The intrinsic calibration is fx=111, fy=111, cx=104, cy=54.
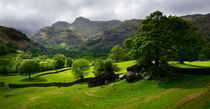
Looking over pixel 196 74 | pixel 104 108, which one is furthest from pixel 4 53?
pixel 196 74

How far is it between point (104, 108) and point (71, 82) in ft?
139

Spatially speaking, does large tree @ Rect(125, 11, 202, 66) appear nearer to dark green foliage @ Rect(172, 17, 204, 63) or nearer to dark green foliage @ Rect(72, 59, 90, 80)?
dark green foliage @ Rect(172, 17, 204, 63)

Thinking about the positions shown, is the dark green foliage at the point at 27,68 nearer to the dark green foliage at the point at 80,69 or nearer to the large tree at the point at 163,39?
the dark green foliage at the point at 80,69

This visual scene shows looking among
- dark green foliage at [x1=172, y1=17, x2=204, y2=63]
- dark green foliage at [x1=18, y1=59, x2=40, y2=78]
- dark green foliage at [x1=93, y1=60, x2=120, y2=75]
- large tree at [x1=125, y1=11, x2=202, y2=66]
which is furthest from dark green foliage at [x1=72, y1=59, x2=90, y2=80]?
dark green foliage at [x1=172, y1=17, x2=204, y2=63]

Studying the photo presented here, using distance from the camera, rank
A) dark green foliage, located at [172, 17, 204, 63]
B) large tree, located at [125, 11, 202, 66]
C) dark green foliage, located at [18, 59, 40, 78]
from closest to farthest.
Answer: dark green foliage, located at [172, 17, 204, 63]
large tree, located at [125, 11, 202, 66]
dark green foliage, located at [18, 59, 40, 78]

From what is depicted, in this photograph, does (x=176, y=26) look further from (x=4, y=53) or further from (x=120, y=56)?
(x=4, y=53)

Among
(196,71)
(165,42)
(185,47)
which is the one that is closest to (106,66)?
(165,42)

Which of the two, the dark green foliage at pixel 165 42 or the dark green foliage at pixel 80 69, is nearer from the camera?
the dark green foliage at pixel 165 42

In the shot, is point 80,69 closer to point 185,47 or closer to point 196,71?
point 185,47

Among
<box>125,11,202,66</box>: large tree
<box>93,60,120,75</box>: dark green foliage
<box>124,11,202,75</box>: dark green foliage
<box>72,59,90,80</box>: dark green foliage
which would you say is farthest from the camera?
<box>72,59,90,80</box>: dark green foliage

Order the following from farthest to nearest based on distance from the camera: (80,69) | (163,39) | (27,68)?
(27,68) → (80,69) → (163,39)

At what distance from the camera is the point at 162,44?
89.1 ft

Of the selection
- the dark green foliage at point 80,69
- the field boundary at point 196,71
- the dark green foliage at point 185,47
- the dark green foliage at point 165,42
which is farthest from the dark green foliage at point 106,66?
the dark green foliage at point 185,47

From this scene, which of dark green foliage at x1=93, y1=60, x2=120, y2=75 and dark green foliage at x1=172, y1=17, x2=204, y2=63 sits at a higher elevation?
dark green foliage at x1=172, y1=17, x2=204, y2=63
